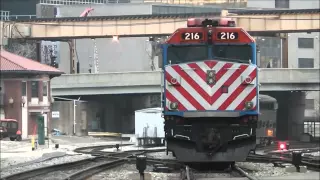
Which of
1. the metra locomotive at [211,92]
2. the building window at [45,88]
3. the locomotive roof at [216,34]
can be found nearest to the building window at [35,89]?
the building window at [45,88]

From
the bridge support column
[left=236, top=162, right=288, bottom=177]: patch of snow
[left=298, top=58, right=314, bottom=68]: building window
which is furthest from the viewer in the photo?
[left=298, top=58, right=314, bottom=68]: building window

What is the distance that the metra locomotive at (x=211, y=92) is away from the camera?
546 inches

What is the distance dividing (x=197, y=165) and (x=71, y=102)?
139ft

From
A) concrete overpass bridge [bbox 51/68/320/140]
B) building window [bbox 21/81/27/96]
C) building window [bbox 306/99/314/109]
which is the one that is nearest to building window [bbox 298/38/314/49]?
building window [bbox 306/99/314/109]

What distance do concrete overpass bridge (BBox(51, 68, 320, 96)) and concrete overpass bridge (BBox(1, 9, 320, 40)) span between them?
14.0 m

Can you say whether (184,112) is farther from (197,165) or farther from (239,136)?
(197,165)

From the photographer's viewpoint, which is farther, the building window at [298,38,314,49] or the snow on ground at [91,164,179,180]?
the building window at [298,38,314,49]

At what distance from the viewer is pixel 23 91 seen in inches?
1848

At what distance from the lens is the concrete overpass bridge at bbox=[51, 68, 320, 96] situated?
2018 inches

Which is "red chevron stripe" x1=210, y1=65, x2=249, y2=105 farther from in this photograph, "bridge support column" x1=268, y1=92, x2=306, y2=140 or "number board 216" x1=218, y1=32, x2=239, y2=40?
"bridge support column" x1=268, y1=92, x2=306, y2=140

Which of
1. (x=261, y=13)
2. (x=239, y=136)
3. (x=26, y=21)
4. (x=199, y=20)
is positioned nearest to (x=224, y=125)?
(x=239, y=136)

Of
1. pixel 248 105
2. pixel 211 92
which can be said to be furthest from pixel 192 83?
pixel 248 105

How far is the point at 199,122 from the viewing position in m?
14.0

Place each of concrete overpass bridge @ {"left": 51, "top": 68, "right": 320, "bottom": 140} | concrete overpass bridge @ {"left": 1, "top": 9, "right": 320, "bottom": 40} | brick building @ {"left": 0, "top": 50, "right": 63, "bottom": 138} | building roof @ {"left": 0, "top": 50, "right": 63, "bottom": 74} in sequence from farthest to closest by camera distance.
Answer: concrete overpass bridge @ {"left": 51, "top": 68, "right": 320, "bottom": 140}
brick building @ {"left": 0, "top": 50, "right": 63, "bottom": 138}
building roof @ {"left": 0, "top": 50, "right": 63, "bottom": 74}
concrete overpass bridge @ {"left": 1, "top": 9, "right": 320, "bottom": 40}
